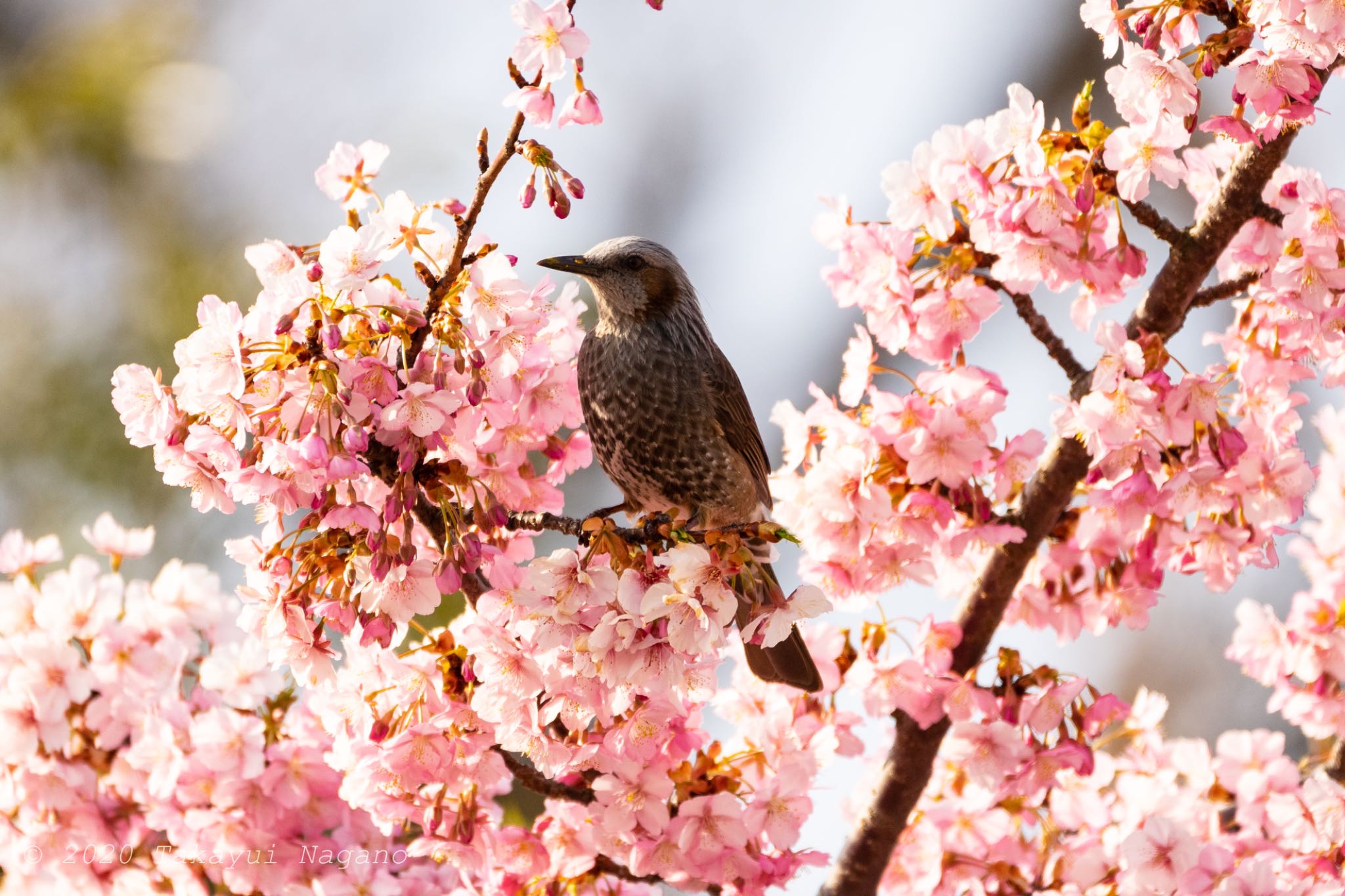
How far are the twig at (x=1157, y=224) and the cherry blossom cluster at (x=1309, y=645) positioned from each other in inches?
38.5

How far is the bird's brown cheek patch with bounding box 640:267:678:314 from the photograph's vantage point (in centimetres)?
266

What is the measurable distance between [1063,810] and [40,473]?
13.8ft

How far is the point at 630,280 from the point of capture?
263 cm

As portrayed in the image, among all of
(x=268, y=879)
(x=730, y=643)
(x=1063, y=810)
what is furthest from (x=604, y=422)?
(x=1063, y=810)

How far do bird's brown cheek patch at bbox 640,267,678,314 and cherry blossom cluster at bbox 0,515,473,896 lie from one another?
3.60 feet

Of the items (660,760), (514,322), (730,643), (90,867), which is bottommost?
(90,867)

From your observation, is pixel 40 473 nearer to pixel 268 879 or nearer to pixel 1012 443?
pixel 268 879

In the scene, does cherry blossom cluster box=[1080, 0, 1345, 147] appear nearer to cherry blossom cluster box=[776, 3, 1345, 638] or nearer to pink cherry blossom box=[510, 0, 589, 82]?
cherry blossom cluster box=[776, 3, 1345, 638]

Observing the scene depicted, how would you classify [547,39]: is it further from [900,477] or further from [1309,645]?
[1309,645]

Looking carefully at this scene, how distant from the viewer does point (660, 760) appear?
1.97m

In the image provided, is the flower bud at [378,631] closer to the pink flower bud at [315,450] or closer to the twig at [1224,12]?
the pink flower bud at [315,450]

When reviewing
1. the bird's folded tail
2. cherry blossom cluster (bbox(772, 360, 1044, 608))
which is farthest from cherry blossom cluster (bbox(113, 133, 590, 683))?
the bird's folded tail

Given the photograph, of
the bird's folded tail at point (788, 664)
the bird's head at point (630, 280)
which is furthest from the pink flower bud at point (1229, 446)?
the bird's head at point (630, 280)

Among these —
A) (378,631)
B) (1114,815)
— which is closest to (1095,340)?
(378,631)
